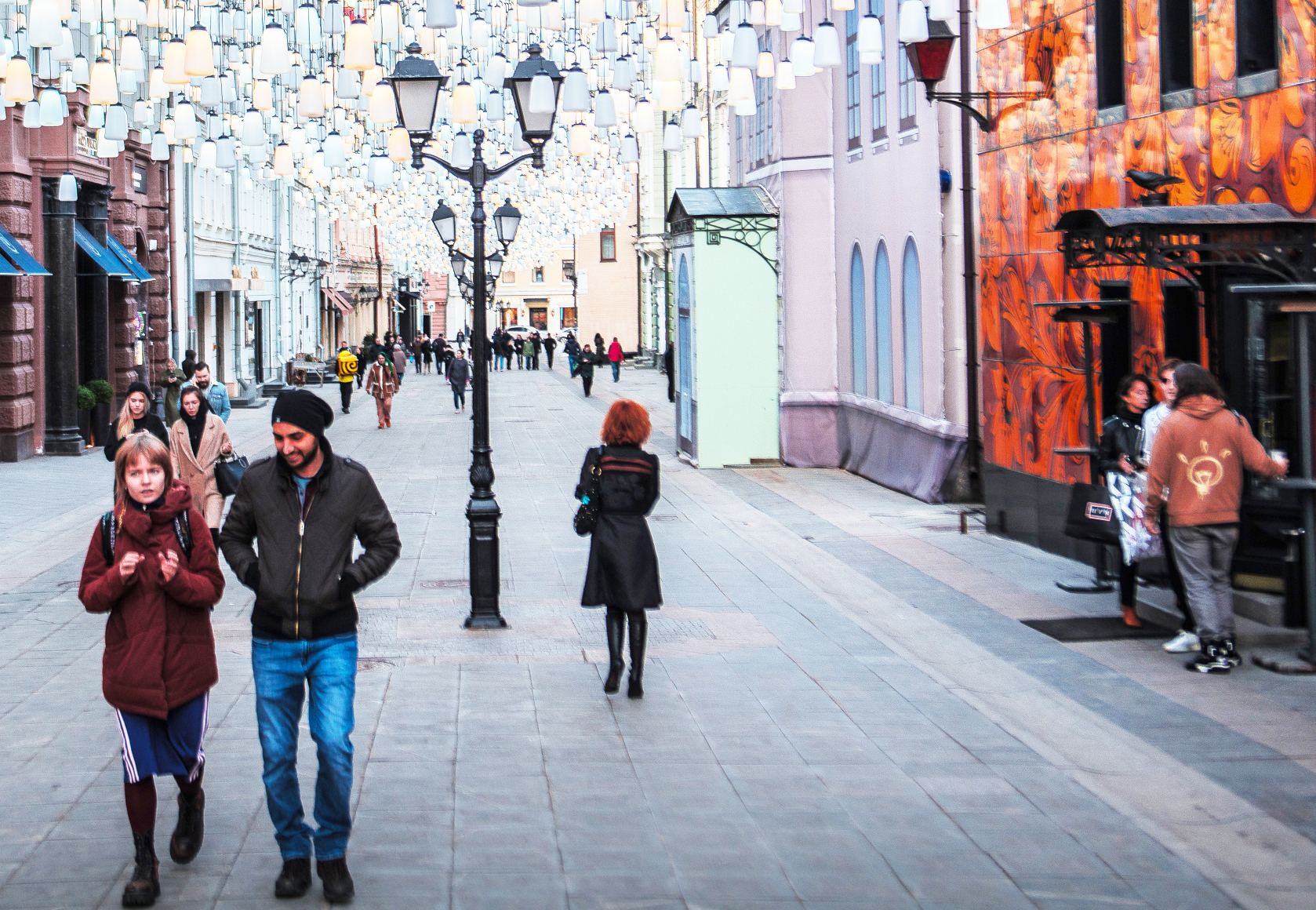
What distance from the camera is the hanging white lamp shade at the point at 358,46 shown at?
444 inches

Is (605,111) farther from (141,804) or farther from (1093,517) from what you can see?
(141,804)

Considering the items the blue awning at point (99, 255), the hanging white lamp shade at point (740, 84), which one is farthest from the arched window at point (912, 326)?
the blue awning at point (99, 255)

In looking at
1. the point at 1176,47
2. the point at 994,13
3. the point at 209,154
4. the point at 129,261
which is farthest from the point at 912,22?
the point at 129,261

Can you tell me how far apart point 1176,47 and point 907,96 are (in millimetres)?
8029

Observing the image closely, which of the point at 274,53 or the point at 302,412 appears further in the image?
the point at 274,53

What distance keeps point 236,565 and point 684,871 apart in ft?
6.45

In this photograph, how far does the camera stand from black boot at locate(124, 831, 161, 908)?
5.69 metres

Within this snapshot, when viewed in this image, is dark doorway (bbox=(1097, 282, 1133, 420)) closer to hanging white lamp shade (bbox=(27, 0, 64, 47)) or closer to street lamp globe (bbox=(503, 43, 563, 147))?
street lamp globe (bbox=(503, 43, 563, 147))

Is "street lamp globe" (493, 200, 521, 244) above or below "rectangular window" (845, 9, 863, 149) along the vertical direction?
below

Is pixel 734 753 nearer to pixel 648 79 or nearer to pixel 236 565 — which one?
pixel 236 565

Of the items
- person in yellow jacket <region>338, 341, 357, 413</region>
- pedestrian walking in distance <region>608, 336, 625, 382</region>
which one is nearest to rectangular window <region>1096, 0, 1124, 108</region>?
person in yellow jacket <region>338, 341, 357, 413</region>

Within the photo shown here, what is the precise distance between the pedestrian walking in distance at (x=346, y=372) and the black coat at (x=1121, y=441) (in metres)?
27.3

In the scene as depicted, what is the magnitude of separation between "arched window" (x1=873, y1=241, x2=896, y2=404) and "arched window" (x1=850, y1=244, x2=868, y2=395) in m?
0.65

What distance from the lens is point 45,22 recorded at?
438 inches
